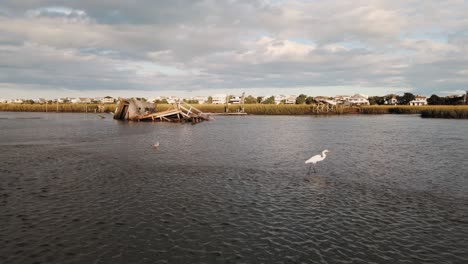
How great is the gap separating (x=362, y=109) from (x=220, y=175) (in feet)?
423

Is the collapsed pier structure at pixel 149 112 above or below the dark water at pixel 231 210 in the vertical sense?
above

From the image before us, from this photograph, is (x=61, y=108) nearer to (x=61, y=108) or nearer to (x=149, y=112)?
(x=61, y=108)

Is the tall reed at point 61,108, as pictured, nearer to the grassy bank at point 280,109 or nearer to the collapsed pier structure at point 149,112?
the grassy bank at point 280,109

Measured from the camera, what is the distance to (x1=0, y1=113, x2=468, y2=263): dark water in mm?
11992

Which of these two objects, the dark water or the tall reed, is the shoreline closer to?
the tall reed

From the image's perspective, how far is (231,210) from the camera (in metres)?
16.3

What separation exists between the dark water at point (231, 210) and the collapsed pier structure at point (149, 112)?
48.9 meters

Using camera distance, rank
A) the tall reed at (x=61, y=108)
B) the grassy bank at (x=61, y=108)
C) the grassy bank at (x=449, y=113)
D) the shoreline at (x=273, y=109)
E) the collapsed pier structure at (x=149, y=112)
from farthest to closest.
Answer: the grassy bank at (x=61, y=108) < the tall reed at (x=61, y=108) < the shoreline at (x=273, y=109) < the grassy bank at (x=449, y=113) < the collapsed pier structure at (x=149, y=112)

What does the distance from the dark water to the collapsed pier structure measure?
4894cm

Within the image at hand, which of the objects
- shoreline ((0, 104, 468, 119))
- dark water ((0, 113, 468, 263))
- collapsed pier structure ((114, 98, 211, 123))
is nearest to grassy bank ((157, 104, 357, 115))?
shoreline ((0, 104, 468, 119))

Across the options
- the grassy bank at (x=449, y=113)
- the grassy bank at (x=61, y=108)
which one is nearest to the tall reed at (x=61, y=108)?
the grassy bank at (x=61, y=108)

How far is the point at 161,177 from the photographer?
2336 cm

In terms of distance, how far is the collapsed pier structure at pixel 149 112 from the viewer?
7994cm

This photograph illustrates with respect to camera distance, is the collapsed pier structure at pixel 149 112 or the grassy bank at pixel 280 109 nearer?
the collapsed pier structure at pixel 149 112
